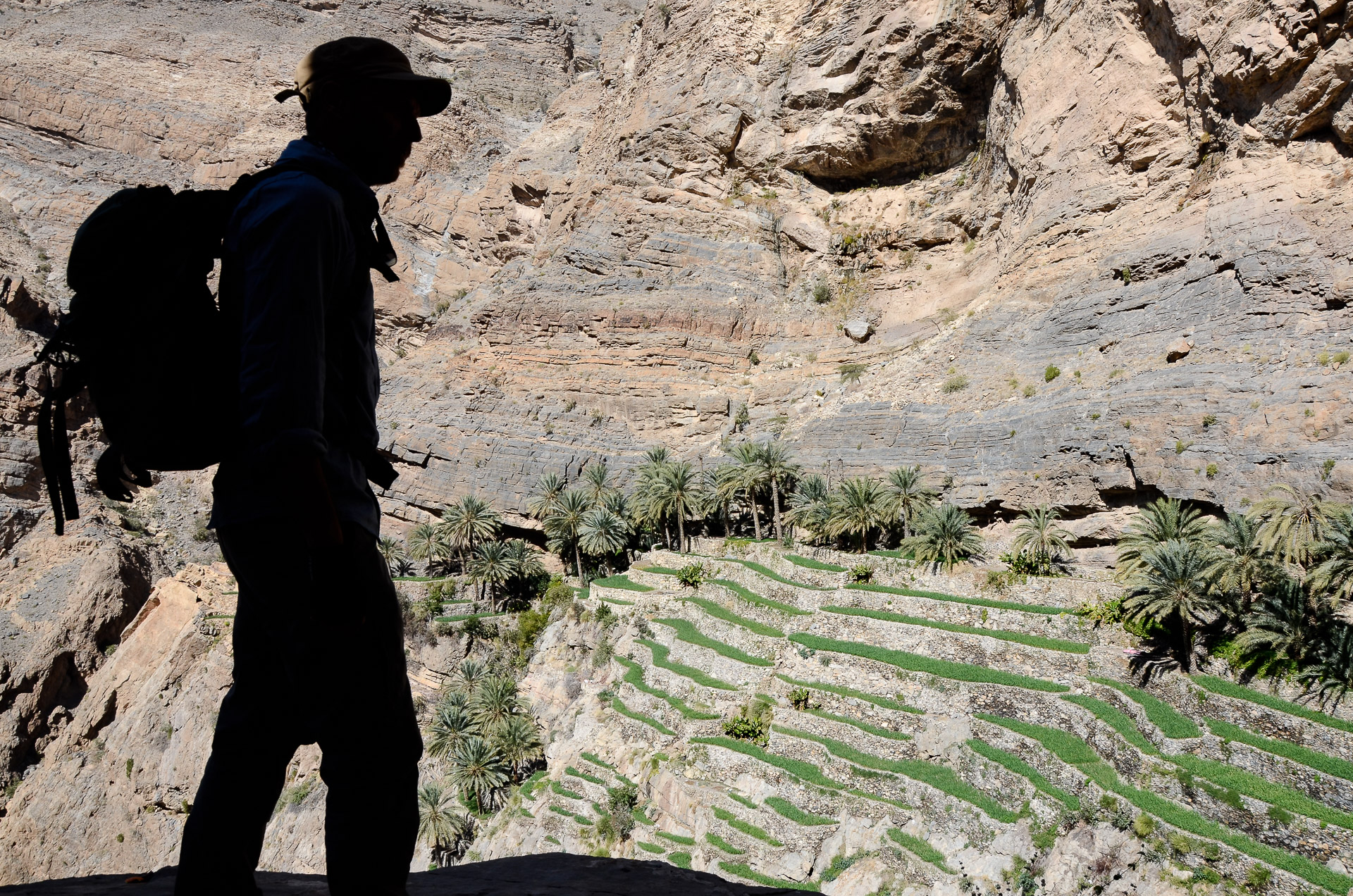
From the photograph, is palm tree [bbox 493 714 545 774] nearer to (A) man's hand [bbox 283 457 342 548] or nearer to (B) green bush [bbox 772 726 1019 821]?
(B) green bush [bbox 772 726 1019 821]

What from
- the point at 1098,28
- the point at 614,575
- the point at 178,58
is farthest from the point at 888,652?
the point at 178,58

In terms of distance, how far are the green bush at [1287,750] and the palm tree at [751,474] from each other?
667 inches

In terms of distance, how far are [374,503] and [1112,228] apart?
31.0m

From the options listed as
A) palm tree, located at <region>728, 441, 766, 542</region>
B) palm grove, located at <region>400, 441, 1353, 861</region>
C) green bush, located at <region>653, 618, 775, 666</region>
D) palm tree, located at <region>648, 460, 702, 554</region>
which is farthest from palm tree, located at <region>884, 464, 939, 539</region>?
palm tree, located at <region>648, 460, 702, 554</region>

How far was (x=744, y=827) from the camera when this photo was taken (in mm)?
16438

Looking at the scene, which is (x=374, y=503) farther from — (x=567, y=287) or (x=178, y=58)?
(x=178, y=58)

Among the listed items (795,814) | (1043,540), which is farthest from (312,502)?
(1043,540)

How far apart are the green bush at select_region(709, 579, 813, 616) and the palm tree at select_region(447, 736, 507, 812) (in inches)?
342

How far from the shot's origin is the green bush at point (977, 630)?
1773 cm

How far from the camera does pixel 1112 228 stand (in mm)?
27609

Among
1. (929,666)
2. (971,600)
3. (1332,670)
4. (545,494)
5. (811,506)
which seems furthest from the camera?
(545,494)

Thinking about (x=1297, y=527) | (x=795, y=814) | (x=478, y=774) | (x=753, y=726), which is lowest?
(x=478, y=774)

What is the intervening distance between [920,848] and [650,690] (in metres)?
9.35

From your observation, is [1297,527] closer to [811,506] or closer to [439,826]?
[811,506]
